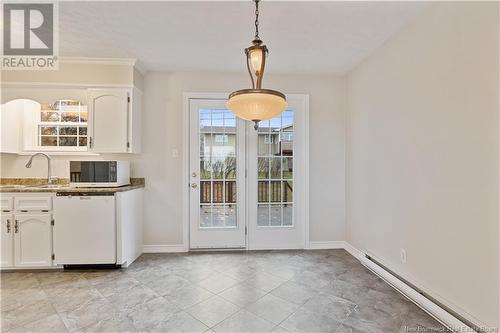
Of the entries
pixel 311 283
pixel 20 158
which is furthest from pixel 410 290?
pixel 20 158

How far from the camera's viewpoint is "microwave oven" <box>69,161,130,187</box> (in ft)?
9.70

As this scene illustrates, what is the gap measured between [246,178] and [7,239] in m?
2.75

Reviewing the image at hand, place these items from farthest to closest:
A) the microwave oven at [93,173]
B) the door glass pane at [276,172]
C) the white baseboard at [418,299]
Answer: the door glass pane at [276,172], the microwave oven at [93,173], the white baseboard at [418,299]

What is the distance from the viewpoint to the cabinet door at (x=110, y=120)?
3178 mm

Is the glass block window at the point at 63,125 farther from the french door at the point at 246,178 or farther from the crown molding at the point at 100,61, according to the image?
the french door at the point at 246,178

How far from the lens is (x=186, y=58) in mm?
3135

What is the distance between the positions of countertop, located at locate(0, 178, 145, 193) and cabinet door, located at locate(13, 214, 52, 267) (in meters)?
0.28

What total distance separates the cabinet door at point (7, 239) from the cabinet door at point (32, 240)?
0.13 ft

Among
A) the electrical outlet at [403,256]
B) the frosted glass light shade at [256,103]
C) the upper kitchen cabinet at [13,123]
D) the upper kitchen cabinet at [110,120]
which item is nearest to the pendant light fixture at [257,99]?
the frosted glass light shade at [256,103]

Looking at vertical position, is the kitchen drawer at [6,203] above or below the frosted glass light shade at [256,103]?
below

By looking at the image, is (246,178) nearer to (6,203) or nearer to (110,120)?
(110,120)

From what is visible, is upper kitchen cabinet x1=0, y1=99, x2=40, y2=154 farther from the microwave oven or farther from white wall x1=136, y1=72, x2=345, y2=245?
white wall x1=136, y1=72, x2=345, y2=245

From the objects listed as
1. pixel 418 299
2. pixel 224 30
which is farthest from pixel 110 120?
pixel 418 299

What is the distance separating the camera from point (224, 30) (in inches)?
98.0
